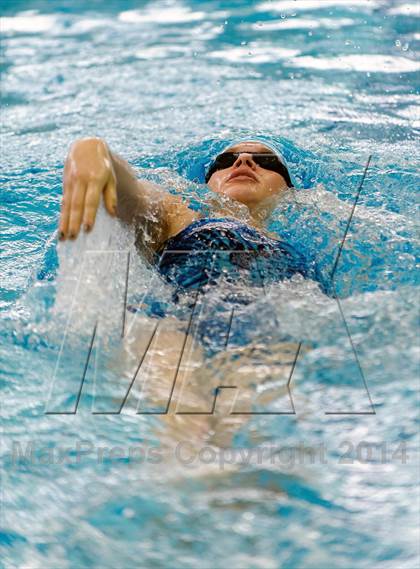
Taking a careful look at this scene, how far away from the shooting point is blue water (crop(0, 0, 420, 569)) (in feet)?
5.67

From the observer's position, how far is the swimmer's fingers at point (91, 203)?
2068 millimetres

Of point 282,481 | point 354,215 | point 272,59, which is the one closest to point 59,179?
point 354,215

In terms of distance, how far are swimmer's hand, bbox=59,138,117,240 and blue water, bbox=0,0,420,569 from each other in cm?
13

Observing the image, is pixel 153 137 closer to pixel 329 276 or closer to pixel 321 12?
pixel 329 276

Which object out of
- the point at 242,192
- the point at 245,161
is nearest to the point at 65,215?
the point at 242,192

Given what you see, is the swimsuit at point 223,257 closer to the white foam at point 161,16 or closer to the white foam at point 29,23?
the white foam at point 161,16

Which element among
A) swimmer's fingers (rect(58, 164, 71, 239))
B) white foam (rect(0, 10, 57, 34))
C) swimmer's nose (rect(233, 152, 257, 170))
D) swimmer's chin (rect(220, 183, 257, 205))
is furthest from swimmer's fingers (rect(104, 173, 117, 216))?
white foam (rect(0, 10, 57, 34))

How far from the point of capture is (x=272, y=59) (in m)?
6.23

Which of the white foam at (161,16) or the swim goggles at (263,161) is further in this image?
the white foam at (161,16)

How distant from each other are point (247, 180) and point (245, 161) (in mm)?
124

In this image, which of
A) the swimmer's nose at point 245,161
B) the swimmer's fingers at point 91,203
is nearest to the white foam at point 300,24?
the swimmer's nose at point 245,161

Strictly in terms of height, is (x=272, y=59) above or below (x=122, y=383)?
below

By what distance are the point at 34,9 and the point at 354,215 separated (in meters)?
6.38

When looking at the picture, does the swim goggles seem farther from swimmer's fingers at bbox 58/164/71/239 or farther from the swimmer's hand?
swimmer's fingers at bbox 58/164/71/239
